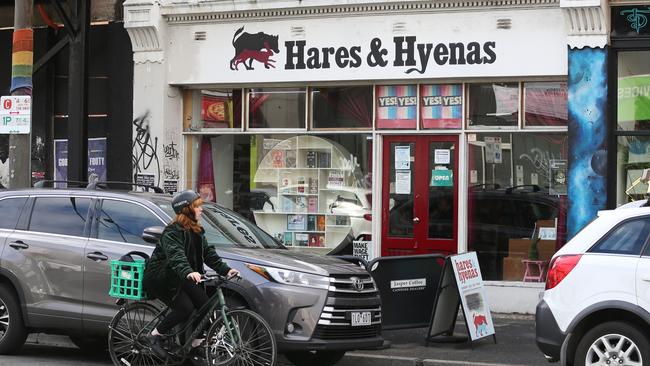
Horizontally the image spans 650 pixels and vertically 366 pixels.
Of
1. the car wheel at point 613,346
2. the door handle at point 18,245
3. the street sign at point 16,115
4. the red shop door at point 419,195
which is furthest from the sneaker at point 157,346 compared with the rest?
the red shop door at point 419,195

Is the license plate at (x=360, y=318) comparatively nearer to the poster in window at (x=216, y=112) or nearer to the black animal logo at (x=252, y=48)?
the black animal logo at (x=252, y=48)

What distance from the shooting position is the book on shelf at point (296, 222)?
15312mm

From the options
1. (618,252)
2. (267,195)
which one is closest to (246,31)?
(267,195)

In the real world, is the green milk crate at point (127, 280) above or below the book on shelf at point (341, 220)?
below

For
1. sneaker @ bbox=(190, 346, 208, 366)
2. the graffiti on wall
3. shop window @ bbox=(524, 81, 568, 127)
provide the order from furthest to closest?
the graffiti on wall → shop window @ bbox=(524, 81, 568, 127) → sneaker @ bbox=(190, 346, 208, 366)

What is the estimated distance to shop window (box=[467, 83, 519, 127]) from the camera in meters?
13.9

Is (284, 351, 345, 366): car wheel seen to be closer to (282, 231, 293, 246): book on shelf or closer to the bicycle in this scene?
the bicycle

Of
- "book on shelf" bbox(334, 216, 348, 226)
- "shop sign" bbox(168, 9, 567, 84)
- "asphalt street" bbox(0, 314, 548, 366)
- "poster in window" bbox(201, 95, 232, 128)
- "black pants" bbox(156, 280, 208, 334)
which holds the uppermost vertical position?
"shop sign" bbox(168, 9, 567, 84)

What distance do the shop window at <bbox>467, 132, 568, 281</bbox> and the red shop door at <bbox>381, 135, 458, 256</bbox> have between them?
0.99 feet

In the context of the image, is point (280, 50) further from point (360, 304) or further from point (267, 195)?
point (360, 304)

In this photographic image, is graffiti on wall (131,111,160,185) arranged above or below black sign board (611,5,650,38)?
below

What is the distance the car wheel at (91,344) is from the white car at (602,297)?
5.14 m

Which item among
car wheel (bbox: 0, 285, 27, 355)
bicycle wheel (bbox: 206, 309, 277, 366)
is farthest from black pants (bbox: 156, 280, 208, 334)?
car wheel (bbox: 0, 285, 27, 355)

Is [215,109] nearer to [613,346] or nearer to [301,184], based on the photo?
[301,184]
